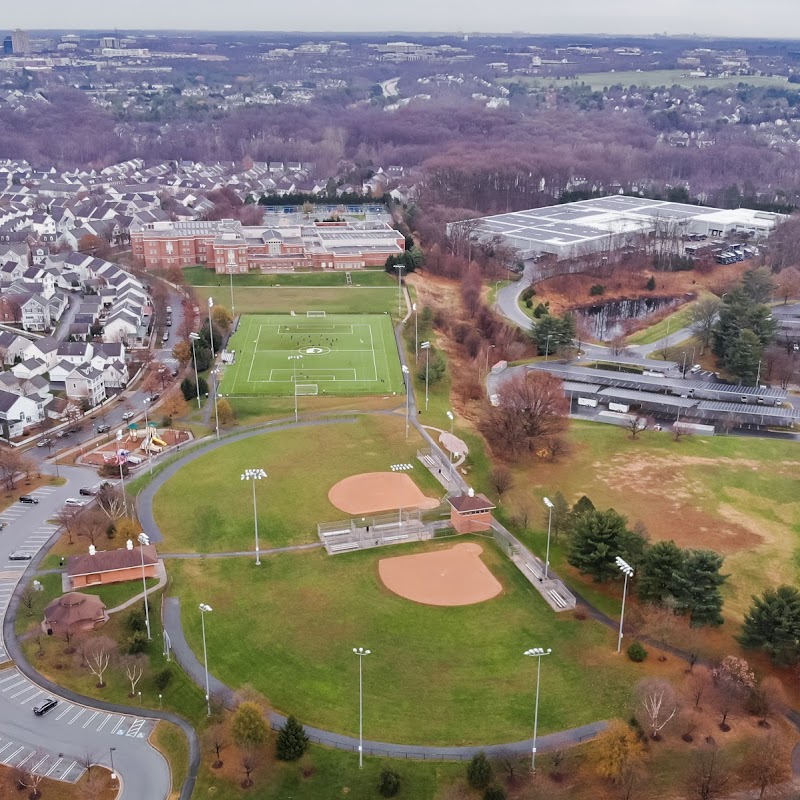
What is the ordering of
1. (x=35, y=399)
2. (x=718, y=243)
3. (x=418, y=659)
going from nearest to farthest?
(x=418, y=659) → (x=35, y=399) → (x=718, y=243)

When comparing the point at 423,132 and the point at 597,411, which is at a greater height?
the point at 423,132

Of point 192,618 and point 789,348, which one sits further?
point 789,348

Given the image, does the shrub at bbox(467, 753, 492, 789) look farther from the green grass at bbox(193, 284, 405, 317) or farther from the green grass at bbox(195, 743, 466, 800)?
the green grass at bbox(193, 284, 405, 317)

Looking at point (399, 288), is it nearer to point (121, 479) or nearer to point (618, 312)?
point (618, 312)

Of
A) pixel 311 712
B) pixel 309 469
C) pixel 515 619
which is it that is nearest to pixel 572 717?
pixel 515 619

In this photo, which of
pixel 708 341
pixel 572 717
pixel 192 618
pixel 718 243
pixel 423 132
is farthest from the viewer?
pixel 423 132

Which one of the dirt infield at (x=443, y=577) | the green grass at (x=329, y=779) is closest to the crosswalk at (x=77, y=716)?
the green grass at (x=329, y=779)

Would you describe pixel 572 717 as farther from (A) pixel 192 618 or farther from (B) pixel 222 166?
(B) pixel 222 166

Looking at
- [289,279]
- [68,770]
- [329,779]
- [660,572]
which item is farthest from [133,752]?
[289,279]
